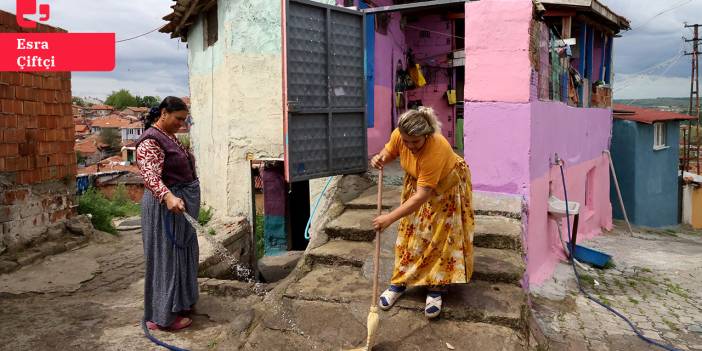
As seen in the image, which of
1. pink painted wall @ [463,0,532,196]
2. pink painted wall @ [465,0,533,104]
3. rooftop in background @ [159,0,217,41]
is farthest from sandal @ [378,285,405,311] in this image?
rooftop in background @ [159,0,217,41]

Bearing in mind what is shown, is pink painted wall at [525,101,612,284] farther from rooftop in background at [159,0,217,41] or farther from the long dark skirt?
rooftop in background at [159,0,217,41]

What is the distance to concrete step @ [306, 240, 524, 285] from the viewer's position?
3.64 metres

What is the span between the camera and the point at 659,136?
16188mm

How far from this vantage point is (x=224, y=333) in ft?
10.7

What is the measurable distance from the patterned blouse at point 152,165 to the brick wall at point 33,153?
3.07 m

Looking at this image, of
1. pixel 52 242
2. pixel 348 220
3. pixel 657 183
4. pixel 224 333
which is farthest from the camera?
pixel 657 183

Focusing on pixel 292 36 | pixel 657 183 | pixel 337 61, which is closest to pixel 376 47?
pixel 337 61

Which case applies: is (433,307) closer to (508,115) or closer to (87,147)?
(508,115)

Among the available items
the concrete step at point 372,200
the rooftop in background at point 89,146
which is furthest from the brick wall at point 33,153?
the rooftop in background at point 89,146

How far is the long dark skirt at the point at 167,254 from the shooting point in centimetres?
341

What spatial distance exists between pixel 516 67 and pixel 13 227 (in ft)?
17.7

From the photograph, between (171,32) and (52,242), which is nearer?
(52,242)

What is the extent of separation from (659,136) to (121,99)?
75.4 meters

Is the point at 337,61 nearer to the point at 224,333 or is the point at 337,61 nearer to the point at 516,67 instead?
the point at 516,67
